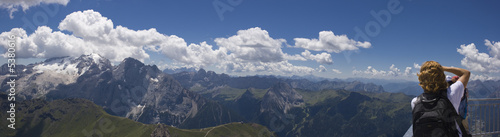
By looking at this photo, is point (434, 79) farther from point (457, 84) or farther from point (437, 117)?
point (437, 117)

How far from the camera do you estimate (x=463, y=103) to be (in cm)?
675

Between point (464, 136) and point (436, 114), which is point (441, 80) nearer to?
point (436, 114)

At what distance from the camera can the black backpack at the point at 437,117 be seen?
6.05 m

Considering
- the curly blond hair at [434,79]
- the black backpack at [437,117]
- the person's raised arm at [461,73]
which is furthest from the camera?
the person's raised arm at [461,73]

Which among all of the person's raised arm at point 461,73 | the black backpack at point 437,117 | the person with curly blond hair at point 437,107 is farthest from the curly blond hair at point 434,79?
the person's raised arm at point 461,73

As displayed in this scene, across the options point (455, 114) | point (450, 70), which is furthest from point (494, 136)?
point (455, 114)

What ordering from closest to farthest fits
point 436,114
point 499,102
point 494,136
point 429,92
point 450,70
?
1. point 436,114
2. point 429,92
3. point 450,70
4. point 499,102
5. point 494,136

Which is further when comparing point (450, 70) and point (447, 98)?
point (450, 70)

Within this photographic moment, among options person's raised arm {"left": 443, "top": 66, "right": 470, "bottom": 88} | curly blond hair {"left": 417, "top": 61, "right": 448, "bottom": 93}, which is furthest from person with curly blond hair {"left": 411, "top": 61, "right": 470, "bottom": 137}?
person's raised arm {"left": 443, "top": 66, "right": 470, "bottom": 88}

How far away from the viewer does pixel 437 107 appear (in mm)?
6129

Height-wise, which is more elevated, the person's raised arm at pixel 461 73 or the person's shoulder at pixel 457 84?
the person's raised arm at pixel 461 73

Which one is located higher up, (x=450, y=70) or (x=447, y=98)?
(x=450, y=70)

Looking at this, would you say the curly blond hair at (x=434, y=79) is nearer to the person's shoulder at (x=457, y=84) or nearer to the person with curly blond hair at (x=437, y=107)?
the person with curly blond hair at (x=437, y=107)

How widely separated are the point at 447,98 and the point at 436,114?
610mm
